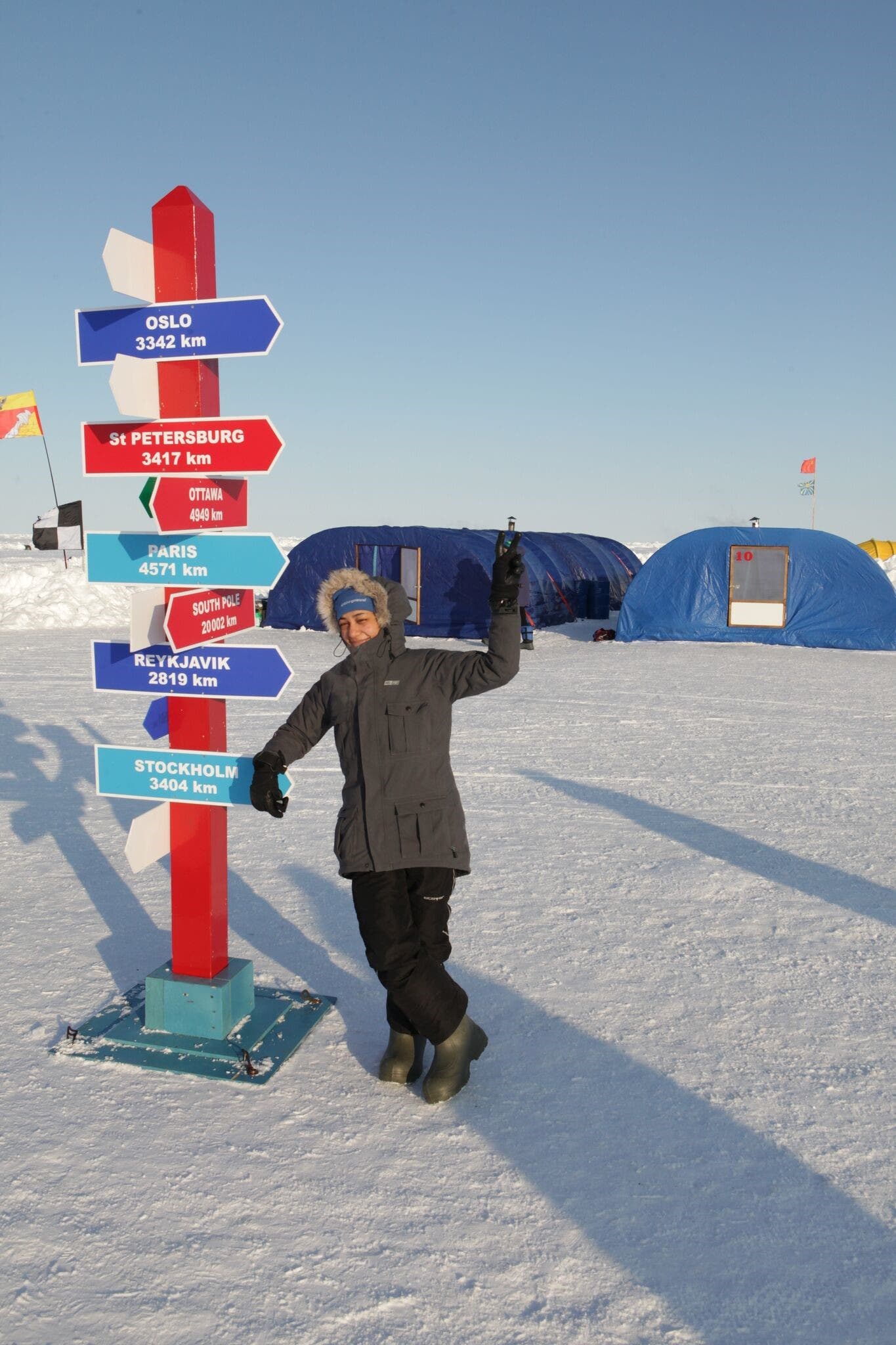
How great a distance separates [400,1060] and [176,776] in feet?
4.48

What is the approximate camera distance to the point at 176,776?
3.94m

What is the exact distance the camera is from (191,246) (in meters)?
3.81

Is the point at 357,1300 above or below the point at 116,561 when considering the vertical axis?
below

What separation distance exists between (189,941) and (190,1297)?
1.55 meters

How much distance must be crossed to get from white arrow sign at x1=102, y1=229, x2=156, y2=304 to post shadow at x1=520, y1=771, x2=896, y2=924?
451 centimetres

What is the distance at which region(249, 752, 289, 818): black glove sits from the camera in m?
3.64

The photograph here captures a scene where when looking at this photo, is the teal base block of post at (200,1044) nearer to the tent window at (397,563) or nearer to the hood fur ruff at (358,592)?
the hood fur ruff at (358,592)

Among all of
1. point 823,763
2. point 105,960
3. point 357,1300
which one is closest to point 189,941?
point 105,960

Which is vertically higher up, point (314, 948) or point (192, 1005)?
point (192, 1005)

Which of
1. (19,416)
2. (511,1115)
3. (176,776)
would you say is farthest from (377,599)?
(19,416)

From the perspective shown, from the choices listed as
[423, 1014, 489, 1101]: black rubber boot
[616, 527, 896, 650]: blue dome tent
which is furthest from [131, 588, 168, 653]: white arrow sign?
[616, 527, 896, 650]: blue dome tent

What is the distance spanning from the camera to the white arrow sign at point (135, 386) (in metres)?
3.62

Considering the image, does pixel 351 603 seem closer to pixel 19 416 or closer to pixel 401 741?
pixel 401 741

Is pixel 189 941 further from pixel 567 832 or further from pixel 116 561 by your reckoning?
pixel 567 832
